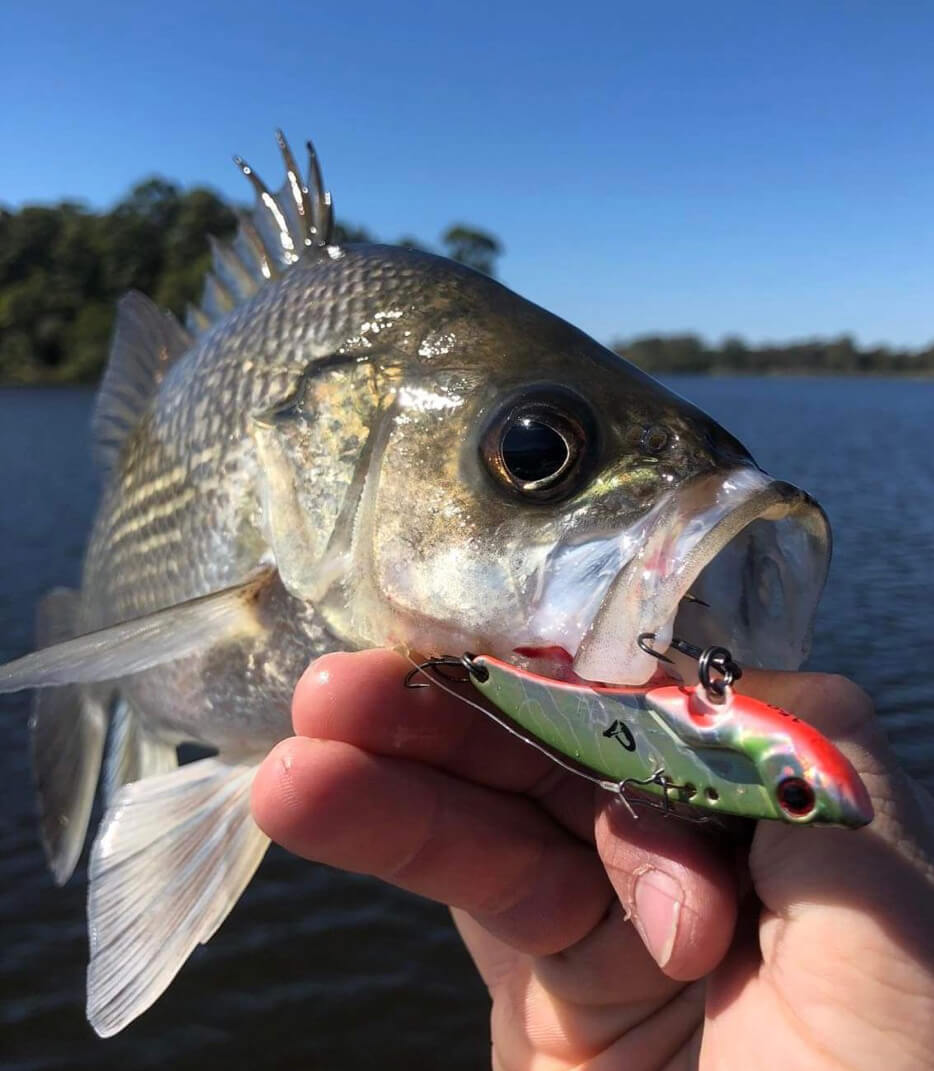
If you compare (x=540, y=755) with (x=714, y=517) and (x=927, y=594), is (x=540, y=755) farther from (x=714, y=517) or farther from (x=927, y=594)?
(x=927, y=594)

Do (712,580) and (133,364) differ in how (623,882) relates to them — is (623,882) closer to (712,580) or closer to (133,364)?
(712,580)

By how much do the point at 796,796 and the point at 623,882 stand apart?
59 centimetres

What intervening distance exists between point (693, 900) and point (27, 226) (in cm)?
7826

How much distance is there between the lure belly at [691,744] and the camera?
132cm

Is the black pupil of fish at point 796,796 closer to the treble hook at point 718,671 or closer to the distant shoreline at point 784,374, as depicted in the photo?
the treble hook at point 718,671

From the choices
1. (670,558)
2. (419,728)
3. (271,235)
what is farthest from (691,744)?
(271,235)

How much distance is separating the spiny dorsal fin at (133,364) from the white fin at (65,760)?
941 millimetres

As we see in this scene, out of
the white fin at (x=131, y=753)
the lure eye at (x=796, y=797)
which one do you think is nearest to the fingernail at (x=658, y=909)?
the lure eye at (x=796, y=797)

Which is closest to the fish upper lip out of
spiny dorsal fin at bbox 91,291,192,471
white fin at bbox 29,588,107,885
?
spiny dorsal fin at bbox 91,291,192,471

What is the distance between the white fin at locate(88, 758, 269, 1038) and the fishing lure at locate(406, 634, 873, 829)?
3.46 ft

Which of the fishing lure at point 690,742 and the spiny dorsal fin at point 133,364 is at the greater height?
the spiny dorsal fin at point 133,364

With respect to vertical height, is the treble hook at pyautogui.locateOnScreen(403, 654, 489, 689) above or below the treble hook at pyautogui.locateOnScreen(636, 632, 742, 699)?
below

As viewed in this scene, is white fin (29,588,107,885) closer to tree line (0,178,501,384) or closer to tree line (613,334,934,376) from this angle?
tree line (0,178,501,384)

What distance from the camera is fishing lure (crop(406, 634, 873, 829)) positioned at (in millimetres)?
1321
